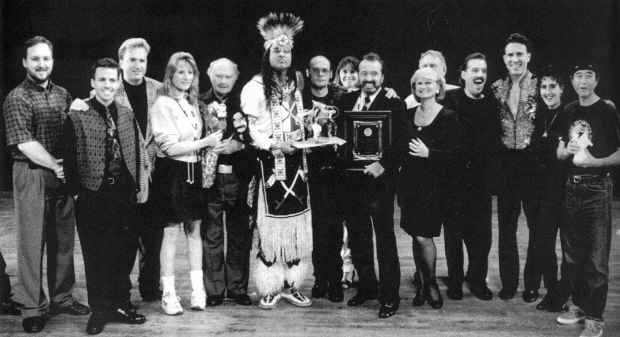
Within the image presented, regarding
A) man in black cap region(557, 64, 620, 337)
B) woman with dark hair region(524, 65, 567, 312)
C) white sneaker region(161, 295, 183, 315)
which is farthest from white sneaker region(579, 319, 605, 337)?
white sneaker region(161, 295, 183, 315)

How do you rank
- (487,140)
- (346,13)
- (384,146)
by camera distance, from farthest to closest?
(346,13) < (487,140) < (384,146)

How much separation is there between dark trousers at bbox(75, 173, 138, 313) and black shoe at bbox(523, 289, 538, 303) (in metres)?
2.41

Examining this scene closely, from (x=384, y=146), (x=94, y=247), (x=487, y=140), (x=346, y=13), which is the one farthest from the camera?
(x=346, y=13)

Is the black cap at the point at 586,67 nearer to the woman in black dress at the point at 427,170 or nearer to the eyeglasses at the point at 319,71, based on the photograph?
the woman in black dress at the point at 427,170

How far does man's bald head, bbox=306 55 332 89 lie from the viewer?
12.2ft

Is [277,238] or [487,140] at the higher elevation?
[487,140]

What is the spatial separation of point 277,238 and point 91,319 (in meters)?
1.10

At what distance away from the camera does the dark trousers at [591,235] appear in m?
3.14

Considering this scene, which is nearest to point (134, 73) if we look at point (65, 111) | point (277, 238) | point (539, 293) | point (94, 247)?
point (65, 111)

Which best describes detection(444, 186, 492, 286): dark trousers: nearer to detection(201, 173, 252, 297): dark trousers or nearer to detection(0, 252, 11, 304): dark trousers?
detection(201, 173, 252, 297): dark trousers

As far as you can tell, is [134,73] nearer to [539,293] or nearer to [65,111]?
[65,111]

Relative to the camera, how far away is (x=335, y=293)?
367 centimetres

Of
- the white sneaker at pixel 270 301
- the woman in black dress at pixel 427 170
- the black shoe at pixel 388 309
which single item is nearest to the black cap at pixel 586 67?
the woman in black dress at pixel 427 170

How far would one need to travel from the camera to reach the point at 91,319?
125 inches
